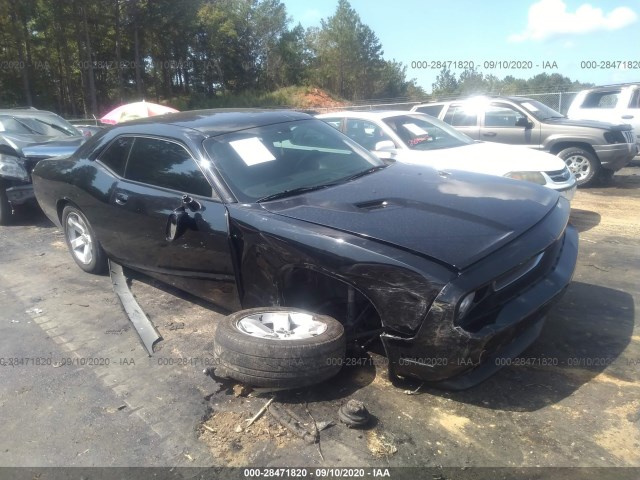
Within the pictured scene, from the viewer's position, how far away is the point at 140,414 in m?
2.99

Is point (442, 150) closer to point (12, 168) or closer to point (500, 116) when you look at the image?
point (500, 116)

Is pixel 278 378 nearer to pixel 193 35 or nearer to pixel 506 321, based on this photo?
pixel 506 321

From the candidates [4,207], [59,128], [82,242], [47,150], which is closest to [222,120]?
[82,242]

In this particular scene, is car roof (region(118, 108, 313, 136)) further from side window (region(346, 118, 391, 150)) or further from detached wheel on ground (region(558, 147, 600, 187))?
detached wheel on ground (region(558, 147, 600, 187))

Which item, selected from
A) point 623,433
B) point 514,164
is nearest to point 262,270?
point 623,433

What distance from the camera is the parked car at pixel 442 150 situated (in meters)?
6.14

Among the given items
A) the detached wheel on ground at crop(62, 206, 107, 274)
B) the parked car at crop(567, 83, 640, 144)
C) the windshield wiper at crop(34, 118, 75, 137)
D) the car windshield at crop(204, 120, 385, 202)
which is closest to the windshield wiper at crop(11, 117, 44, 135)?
the windshield wiper at crop(34, 118, 75, 137)

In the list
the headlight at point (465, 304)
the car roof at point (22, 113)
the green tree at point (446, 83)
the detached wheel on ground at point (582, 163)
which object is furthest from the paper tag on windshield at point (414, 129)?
the green tree at point (446, 83)

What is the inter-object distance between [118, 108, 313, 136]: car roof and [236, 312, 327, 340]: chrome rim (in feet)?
5.03

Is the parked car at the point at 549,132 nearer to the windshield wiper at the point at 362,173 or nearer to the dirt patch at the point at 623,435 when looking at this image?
the windshield wiper at the point at 362,173

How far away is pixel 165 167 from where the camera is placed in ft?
13.3

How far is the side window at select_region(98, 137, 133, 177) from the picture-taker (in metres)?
4.52

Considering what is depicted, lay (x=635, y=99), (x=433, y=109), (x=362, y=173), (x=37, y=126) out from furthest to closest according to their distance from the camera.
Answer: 1. (x=635, y=99)
2. (x=433, y=109)
3. (x=37, y=126)
4. (x=362, y=173)

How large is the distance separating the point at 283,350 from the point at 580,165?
26.5 feet
